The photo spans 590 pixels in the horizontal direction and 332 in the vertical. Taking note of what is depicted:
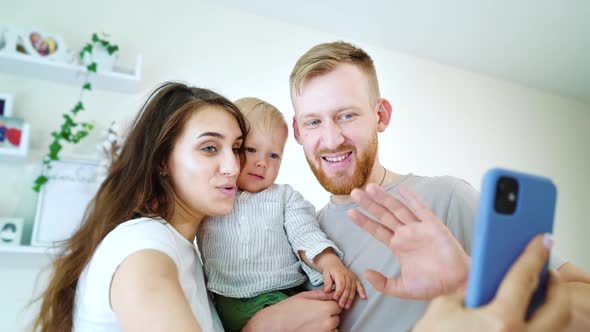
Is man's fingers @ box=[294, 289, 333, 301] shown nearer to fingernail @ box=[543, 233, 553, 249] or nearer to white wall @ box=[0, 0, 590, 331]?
fingernail @ box=[543, 233, 553, 249]

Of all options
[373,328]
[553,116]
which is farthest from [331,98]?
[553,116]

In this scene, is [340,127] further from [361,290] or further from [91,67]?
[91,67]

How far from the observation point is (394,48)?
3225 mm

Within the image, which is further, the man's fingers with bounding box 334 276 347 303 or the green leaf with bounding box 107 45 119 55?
the green leaf with bounding box 107 45 119 55

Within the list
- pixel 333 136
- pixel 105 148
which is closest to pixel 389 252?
pixel 333 136

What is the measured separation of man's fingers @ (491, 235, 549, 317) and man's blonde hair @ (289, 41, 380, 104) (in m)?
0.97

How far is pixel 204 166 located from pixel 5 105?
1619mm

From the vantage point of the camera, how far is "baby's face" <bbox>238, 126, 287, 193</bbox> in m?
1.35

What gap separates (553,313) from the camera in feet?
1.26

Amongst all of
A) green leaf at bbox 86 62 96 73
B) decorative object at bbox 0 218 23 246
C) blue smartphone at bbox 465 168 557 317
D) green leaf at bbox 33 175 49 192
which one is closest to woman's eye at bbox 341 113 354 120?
blue smartphone at bbox 465 168 557 317

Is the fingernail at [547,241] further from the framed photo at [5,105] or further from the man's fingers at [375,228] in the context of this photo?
the framed photo at [5,105]

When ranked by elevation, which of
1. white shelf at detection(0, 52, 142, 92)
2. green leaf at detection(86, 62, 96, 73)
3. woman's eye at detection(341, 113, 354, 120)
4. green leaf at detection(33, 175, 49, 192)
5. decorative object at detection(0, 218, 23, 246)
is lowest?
decorative object at detection(0, 218, 23, 246)

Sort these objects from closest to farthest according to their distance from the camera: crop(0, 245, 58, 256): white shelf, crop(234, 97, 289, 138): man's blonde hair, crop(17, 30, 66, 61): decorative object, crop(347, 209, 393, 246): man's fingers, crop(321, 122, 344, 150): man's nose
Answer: crop(347, 209, 393, 246): man's fingers → crop(321, 122, 344, 150): man's nose → crop(234, 97, 289, 138): man's blonde hair → crop(0, 245, 58, 256): white shelf → crop(17, 30, 66, 61): decorative object

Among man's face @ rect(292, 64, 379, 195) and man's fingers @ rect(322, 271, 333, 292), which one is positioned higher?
man's face @ rect(292, 64, 379, 195)
